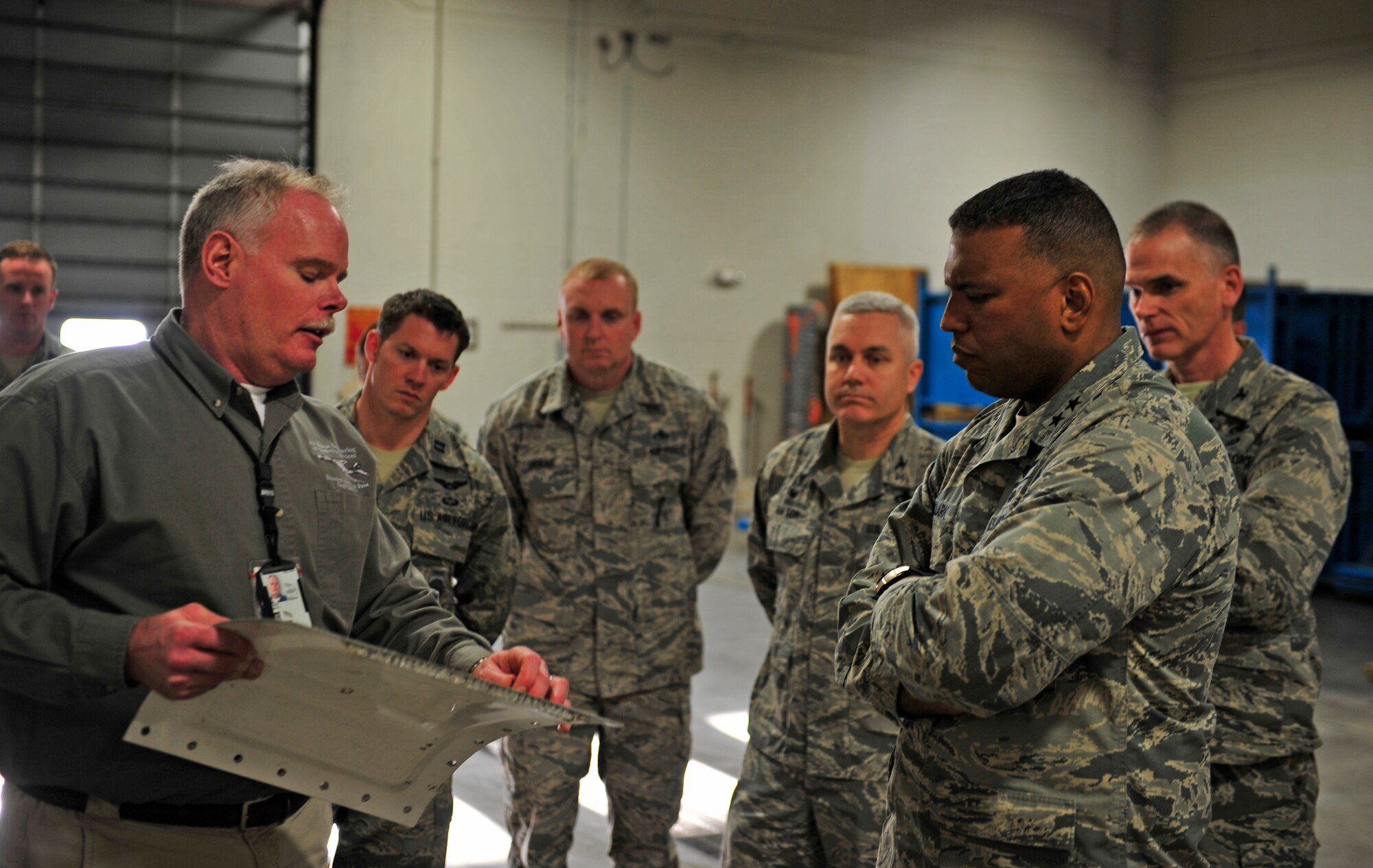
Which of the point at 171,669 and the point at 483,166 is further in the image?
the point at 483,166

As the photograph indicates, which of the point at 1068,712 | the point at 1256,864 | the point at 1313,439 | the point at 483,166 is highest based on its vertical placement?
the point at 483,166

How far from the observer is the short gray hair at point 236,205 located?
185 cm

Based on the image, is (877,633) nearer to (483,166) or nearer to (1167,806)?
(1167,806)

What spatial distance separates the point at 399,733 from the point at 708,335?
9.76 meters

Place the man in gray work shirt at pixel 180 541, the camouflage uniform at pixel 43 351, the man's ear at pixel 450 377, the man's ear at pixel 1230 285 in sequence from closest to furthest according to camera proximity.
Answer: the man in gray work shirt at pixel 180 541, the man's ear at pixel 1230 285, the man's ear at pixel 450 377, the camouflage uniform at pixel 43 351

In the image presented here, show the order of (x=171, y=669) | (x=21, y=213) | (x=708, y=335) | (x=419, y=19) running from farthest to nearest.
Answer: (x=708, y=335) → (x=419, y=19) → (x=21, y=213) → (x=171, y=669)

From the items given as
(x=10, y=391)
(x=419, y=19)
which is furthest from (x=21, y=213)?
(x=10, y=391)

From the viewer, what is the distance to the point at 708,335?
37.1 ft

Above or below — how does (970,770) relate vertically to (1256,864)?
above

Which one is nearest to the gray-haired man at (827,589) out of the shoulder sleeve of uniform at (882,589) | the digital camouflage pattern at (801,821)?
the digital camouflage pattern at (801,821)

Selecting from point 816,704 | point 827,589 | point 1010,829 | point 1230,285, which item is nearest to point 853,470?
point 827,589

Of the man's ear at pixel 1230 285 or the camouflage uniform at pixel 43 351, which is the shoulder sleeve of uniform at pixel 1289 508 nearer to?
the man's ear at pixel 1230 285

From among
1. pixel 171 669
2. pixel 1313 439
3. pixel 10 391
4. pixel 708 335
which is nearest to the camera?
pixel 171 669

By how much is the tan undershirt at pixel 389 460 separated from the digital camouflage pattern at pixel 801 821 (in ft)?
3.84
